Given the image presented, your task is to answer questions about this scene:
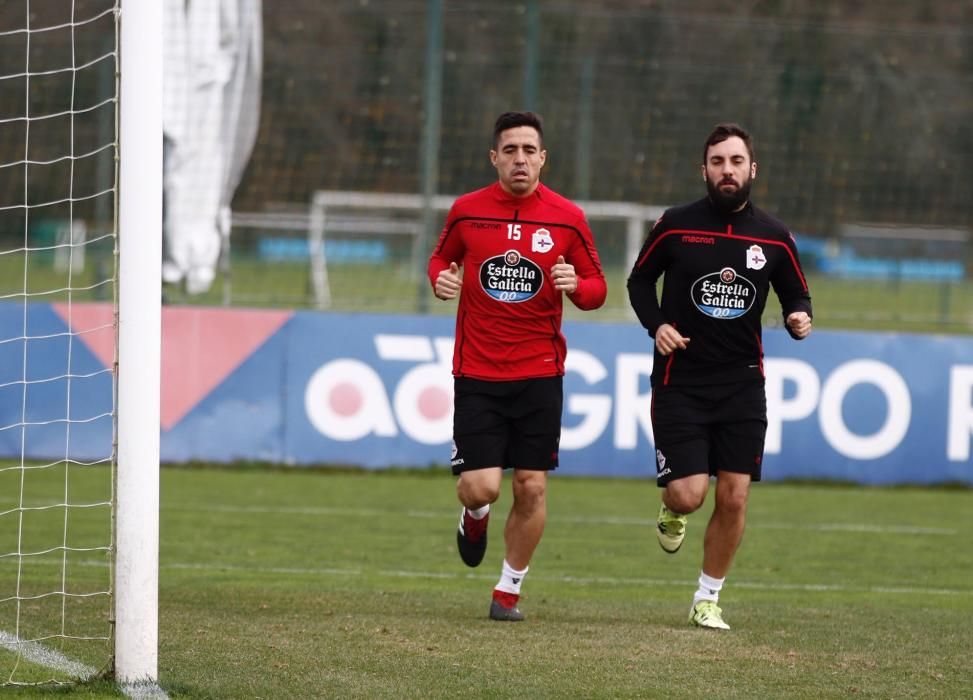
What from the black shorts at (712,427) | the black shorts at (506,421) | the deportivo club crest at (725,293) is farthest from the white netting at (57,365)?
the deportivo club crest at (725,293)

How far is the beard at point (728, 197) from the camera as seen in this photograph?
6781mm

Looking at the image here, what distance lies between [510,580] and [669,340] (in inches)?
51.2

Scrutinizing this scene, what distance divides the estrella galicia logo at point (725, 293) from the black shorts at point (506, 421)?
0.78m

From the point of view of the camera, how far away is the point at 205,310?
13.0m

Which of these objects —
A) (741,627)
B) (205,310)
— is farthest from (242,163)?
(741,627)

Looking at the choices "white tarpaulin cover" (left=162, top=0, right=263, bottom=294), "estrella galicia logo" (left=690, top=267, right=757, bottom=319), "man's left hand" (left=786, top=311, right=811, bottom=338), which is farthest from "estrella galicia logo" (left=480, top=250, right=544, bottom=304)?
"white tarpaulin cover" (left=162, top=0, right=263, bottom=294)

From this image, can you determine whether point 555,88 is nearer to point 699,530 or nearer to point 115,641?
point 699,530

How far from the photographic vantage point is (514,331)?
7.00 metres

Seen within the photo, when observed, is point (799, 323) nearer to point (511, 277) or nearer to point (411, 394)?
point (511, 277)

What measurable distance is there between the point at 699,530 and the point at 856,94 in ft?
18.4

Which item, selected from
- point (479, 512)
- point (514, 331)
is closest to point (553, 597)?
point (479, 512)

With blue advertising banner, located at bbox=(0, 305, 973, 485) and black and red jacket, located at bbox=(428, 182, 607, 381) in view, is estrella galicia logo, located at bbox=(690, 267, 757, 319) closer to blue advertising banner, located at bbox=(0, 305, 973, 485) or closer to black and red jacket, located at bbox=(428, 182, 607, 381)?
black and red jacket, located at bbox=(428, 182, 607, 381)

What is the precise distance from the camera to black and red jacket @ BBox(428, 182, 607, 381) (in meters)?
6.97

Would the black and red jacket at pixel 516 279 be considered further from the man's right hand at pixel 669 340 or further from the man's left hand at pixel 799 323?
the man's left hand at pixel 799 323
